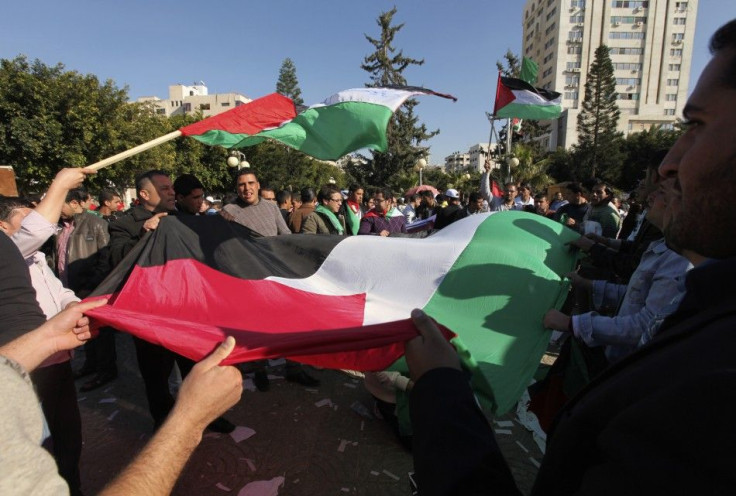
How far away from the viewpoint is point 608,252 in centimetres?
299

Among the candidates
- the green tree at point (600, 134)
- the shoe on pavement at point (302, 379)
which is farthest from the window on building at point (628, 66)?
the shoe on pavement at point (302, 379)

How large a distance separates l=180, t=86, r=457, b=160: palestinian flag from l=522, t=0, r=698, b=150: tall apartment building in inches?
2855

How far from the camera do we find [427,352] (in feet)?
3.76

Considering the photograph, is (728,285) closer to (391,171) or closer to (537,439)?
(537,439)

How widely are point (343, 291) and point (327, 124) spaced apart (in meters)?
1.81

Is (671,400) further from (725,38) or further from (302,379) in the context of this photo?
(302,379)

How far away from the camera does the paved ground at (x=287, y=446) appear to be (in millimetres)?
2746

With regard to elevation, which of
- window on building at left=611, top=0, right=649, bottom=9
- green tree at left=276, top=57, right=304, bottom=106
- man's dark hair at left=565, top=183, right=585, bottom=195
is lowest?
man's dark hair at left=565, top=183, right=585, bottom=195

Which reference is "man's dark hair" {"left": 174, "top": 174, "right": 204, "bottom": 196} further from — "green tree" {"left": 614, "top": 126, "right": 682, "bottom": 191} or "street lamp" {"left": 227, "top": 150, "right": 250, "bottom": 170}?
"green tree" {"left": 614, "top": 126, "right": 682, "bottom": 191}

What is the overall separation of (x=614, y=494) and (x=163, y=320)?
84.2 inches

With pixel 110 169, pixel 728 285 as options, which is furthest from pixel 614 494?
pixel 110 169

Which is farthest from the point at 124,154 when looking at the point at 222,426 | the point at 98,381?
the point at 98,381

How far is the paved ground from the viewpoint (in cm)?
275

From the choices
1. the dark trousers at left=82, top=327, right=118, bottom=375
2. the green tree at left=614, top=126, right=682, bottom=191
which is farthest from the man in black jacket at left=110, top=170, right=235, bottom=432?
the green tree at left=614, top=126, right=682, bottom=191
